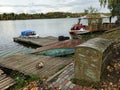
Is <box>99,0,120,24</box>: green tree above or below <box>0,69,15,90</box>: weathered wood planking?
above

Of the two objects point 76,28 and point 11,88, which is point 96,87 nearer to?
point 11,88

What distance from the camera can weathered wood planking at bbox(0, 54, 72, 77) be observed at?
9.60 metres

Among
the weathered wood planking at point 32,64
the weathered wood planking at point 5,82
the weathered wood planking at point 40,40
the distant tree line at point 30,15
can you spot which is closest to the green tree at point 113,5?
the weathered wood planking at point 40,40

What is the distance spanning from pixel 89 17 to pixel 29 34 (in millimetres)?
11661

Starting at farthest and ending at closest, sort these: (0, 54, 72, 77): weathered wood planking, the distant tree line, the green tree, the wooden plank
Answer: the distant tree line → the green tree → (0, 54, 72, 77): weathered wood planking → the wooden plank

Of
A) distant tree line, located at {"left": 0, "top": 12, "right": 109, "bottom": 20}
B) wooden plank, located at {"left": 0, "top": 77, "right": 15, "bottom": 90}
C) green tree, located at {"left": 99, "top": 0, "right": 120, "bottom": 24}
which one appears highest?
Result: distant tree line, located at {"left": 0, "top": 12, "right": 109, "bottom": 20}

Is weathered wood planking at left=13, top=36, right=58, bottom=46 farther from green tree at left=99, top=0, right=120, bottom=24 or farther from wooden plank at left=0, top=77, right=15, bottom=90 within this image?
wooden plank at left=0, top=77, right=15, bottom=90

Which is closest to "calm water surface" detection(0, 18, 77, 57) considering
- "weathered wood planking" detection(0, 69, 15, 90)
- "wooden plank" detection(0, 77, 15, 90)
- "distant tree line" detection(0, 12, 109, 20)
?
"weathered wood planking" detection(0, 69, 15, 90)

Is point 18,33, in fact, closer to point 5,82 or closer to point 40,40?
point 40,40

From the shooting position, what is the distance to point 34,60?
12094mm

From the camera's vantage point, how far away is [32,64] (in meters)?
11.2

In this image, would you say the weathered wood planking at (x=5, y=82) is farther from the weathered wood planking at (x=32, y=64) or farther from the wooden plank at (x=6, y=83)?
the weathered wood planking at (x=32, y=64)

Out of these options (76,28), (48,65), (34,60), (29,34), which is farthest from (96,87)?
(29,34)

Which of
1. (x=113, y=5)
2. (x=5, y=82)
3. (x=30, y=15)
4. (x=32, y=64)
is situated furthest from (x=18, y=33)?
Result: (x=30, y=15)
